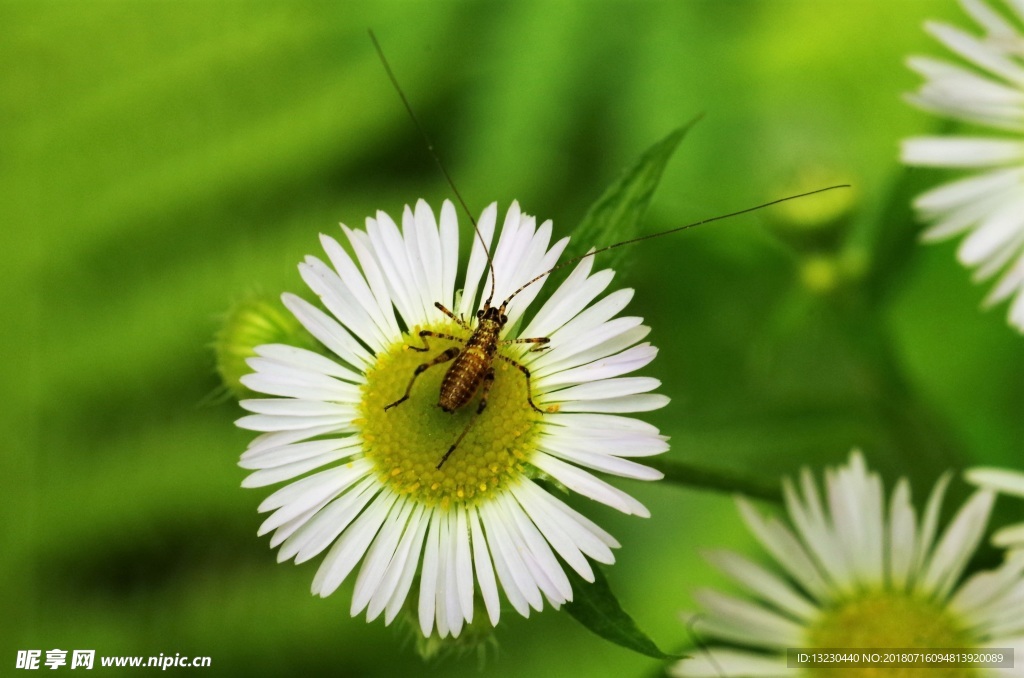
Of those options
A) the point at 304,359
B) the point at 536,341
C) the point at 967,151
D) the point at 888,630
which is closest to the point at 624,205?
the point at 536,341

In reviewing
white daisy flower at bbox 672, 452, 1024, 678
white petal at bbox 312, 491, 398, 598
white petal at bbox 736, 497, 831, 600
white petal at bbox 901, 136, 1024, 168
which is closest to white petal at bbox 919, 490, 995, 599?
white daisy flower at bbox 672, 452, 1024, 678

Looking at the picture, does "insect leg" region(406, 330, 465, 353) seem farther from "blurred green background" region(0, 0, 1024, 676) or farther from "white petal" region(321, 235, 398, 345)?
"blurred green background" region(0, 0, 1024, 676)

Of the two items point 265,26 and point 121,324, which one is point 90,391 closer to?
point 121,324

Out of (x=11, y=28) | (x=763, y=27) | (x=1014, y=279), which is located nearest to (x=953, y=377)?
(x=1014, y=279)

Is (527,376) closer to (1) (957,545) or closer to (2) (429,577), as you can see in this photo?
(2) (429,577)

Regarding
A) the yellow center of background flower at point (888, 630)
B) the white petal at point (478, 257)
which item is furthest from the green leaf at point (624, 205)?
the yellow center of background flower at point (888, 630)

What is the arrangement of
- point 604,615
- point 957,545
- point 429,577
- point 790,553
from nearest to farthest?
point 604,615
point 429,577
point 957,545
point 790,553
